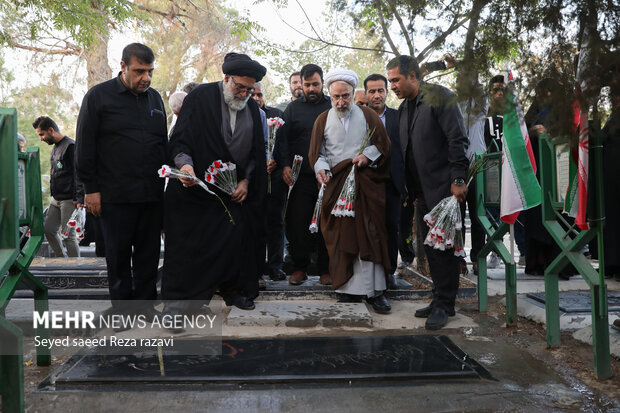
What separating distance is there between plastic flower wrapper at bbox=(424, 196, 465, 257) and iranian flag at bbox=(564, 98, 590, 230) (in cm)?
86

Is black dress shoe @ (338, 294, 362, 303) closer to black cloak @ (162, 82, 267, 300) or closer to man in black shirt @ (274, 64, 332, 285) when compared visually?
man in black shirt @ (274, 64, 332, 285)

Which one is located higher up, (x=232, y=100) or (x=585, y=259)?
(x=232, y=100)

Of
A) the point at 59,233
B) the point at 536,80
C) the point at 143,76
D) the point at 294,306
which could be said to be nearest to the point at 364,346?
the point at 294,306

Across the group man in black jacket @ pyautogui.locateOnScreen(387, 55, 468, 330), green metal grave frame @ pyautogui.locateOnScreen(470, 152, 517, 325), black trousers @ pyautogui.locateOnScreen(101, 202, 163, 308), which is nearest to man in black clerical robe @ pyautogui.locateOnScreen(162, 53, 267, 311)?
black trousers @ pyautogui.locateOnScreen(101, 202, 163, 308)

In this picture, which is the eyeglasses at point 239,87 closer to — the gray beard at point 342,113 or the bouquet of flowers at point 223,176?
the bouquet of flowers at point 223,176

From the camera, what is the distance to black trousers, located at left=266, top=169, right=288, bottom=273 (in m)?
5.45

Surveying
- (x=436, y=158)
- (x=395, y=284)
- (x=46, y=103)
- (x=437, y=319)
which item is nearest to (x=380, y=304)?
(x=437, y=319)

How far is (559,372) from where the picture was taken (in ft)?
10.1

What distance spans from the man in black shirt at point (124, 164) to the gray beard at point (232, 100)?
546 millimetres

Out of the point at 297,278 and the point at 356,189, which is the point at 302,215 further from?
the point at 356,189

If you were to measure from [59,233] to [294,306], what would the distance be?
419 cm

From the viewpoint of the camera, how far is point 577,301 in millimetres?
4395

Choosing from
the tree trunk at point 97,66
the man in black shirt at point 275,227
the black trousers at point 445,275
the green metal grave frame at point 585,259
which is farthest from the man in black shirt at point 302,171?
the tree trunk at point 97,66

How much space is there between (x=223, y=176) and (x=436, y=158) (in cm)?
156
